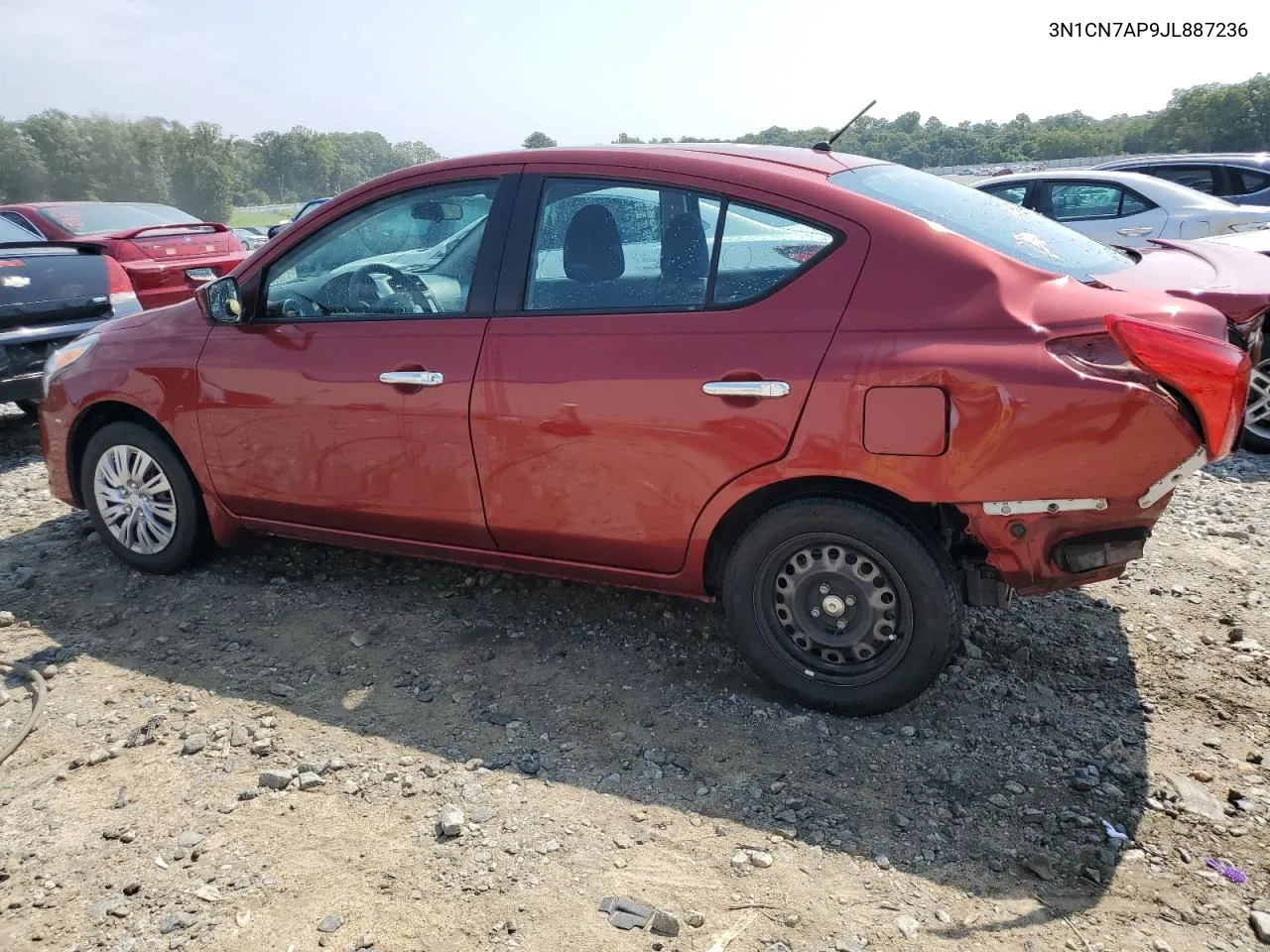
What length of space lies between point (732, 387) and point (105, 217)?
954 cm

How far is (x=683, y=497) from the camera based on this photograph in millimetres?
3086

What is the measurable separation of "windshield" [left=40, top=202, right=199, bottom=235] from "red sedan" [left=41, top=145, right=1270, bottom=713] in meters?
6.68

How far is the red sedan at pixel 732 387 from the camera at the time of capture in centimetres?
262

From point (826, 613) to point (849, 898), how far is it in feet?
2.97

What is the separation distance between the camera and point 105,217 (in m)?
9.99

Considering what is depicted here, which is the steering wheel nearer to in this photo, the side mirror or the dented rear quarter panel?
the side mirror

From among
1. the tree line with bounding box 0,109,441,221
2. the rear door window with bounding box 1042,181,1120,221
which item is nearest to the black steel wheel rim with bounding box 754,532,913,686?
the rear door window with bounding box 1042,181,1120,221

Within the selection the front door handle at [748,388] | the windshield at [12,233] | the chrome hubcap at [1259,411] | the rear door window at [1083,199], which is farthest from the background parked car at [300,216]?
the rear door window at [1083,199]

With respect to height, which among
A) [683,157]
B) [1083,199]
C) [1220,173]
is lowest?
[1083,199]

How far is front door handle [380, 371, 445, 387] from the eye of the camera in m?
3.38

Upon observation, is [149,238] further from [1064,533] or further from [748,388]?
[1064,533]

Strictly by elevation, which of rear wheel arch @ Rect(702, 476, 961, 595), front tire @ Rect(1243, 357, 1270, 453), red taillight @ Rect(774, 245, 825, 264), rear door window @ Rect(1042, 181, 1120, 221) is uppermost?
rear door window @ Rect(1042, 181, 1120, 221)

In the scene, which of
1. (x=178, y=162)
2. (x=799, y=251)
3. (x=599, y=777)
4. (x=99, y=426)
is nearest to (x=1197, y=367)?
(x=799, y=251)

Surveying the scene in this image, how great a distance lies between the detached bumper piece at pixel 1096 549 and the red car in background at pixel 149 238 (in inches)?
283
